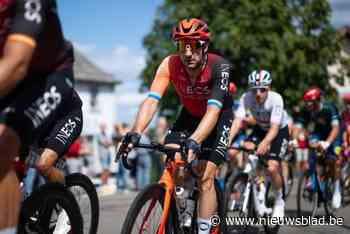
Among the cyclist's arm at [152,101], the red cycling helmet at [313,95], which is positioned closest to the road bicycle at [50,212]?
the cyclist's arm at [152,101]

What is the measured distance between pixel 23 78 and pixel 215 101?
2.48 metres

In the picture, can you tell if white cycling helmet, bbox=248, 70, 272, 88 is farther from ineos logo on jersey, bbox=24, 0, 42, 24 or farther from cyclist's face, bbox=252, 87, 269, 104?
ineos logo on jersey, bbox=24, 0, 42, 24

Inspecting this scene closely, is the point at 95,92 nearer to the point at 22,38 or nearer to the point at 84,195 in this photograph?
the point at 84,195

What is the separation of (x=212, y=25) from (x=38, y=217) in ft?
124

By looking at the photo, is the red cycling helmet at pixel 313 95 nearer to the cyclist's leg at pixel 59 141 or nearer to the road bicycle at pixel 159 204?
the road bicycle at pixel 159 204

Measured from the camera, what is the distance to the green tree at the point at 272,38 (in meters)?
39.5

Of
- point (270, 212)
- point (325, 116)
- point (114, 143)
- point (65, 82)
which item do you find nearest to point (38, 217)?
point (65, 82)

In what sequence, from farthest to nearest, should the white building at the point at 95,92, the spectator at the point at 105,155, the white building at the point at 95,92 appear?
the white building at the point at 95,92 → the white building at the point at 95,92 → the spectator at the point at 105,155

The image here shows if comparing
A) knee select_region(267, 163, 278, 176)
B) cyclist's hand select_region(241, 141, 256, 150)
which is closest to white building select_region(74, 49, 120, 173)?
cyclist's hand select_region(241, 141, 256, 150)

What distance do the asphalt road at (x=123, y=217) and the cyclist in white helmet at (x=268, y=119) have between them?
0.39 m

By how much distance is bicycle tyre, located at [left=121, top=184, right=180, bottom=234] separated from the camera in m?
4.69

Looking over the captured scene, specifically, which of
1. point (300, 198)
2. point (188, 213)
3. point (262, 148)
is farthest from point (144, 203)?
point (300, 198)

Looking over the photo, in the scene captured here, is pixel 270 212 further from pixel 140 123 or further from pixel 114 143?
pixel 114 143

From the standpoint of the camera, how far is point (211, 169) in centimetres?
601
